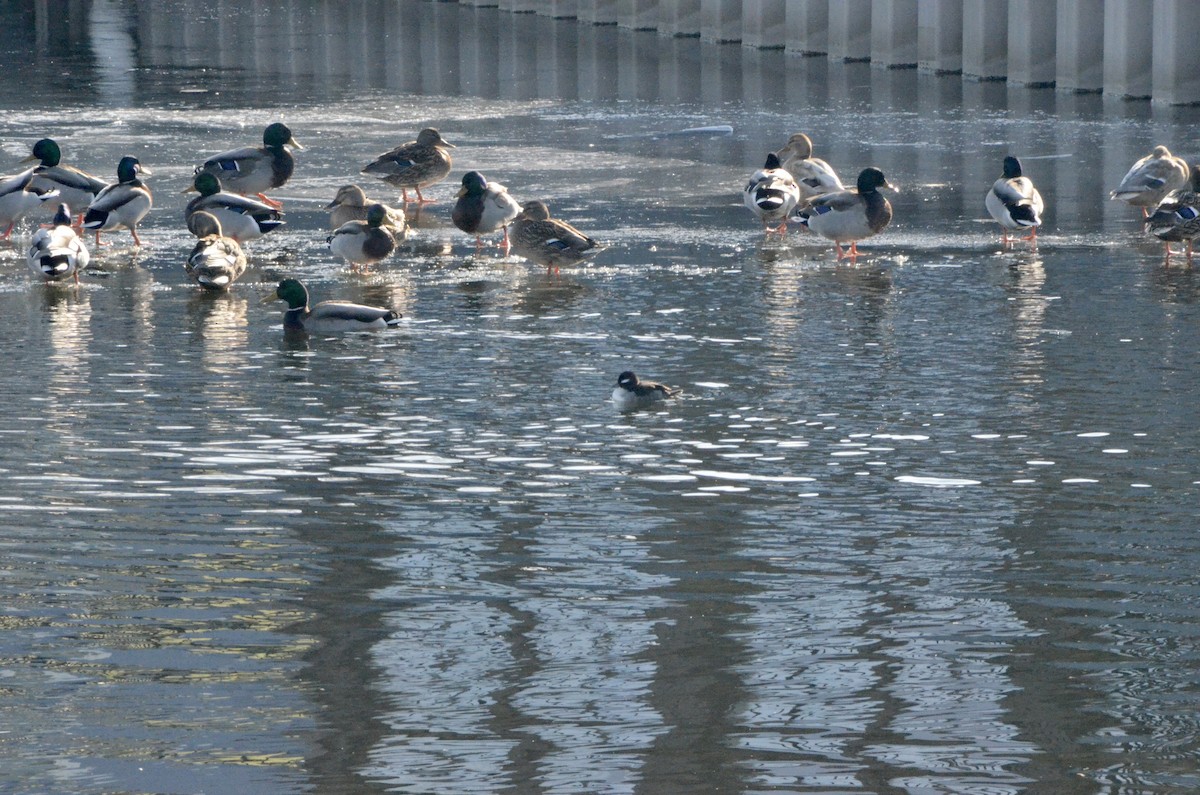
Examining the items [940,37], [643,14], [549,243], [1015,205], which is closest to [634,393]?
[549,243]

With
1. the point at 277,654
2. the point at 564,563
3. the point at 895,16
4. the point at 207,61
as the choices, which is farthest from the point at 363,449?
the point at 207,61

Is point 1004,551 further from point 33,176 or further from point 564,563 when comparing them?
point 33,176

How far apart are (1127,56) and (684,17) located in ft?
44.1

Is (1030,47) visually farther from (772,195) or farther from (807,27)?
(772,195)

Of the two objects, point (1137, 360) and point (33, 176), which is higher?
point (33, 176)

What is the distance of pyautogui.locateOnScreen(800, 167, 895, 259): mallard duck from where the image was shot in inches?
613

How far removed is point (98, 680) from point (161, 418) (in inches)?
158

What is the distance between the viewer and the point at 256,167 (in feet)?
61.0

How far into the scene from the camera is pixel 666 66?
33562 millimetres

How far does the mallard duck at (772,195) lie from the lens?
53.6ft

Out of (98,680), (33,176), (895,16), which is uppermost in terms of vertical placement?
(895,16)

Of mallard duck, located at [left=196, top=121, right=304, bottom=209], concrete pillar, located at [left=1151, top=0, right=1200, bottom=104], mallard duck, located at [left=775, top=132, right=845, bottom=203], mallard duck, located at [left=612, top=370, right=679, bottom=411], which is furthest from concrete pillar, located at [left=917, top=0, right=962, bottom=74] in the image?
mallard duck, located at [left=612, top=370, right=679, bottom=411]

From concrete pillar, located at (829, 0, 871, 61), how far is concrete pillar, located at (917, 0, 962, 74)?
2085mm

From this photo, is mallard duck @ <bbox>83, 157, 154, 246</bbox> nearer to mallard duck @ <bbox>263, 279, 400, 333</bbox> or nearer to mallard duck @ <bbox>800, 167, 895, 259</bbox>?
mallard duck @ <bbox>263, 279, 400, 333</bbox>
